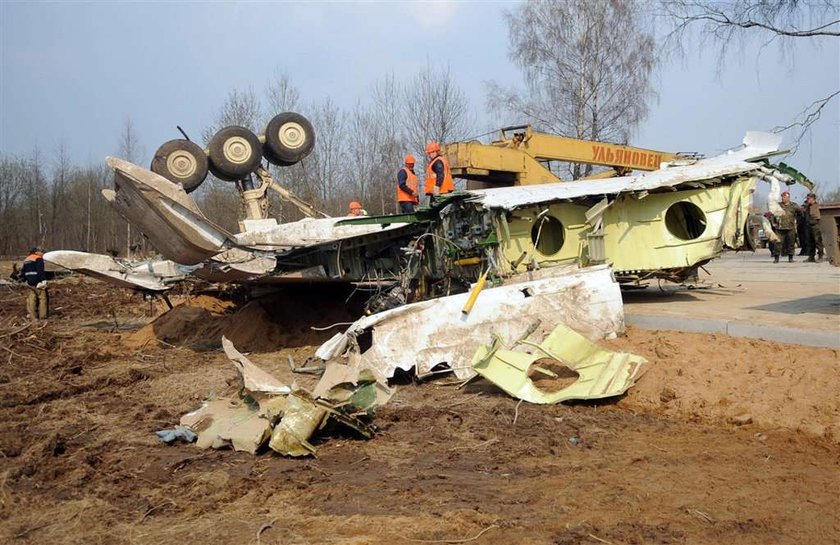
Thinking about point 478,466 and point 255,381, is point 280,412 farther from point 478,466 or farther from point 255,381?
point 478,466

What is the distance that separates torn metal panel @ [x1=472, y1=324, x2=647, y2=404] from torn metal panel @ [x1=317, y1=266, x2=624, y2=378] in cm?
44

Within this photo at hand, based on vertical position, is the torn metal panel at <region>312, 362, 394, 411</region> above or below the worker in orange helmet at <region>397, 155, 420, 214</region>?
below

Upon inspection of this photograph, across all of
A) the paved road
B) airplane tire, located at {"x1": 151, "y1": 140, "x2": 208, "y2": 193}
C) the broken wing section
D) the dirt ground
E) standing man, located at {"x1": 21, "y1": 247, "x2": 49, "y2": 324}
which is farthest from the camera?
standing man, located at {"x1": 21, "y1": 247, "x2": 49, "y2": 324}

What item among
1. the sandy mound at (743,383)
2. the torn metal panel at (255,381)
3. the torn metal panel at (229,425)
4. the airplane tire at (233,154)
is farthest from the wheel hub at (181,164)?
the sandy mound at (743,383)

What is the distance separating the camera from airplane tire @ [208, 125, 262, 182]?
11.9m

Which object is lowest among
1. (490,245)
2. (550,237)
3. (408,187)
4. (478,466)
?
(478,466)

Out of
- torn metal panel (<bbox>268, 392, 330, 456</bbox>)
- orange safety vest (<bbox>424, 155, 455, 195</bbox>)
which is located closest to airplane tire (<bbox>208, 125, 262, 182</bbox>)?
orange safety vest (<bbox>424, 155, 455, 195</bbox>)

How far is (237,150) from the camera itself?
1195 centimetres

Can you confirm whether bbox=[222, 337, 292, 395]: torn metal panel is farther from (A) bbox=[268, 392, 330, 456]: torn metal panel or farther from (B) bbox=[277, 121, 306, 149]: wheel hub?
(B) bbox=[277, 121, 306, 149]: wheel hub

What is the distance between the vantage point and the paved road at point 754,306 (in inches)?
282

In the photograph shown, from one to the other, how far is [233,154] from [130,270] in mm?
2761

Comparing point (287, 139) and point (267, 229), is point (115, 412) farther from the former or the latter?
point (287, 139)

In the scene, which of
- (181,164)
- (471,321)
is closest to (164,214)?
(181,164)

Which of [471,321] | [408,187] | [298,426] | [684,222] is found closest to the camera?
[298,426]
